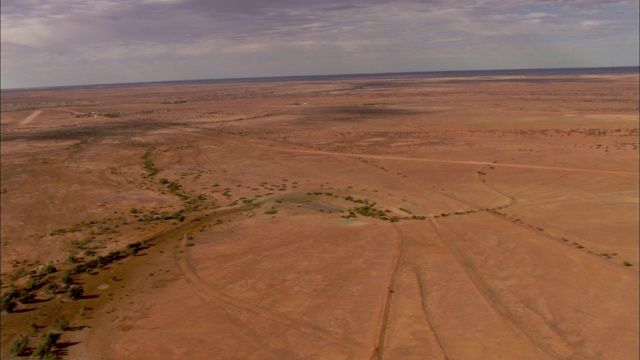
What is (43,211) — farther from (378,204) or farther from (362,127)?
(362,127)

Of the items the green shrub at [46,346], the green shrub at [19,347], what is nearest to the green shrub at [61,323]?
the green shrub at [46,346]

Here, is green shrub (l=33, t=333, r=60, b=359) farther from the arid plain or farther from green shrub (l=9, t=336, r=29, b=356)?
green shrub (l=9, t=336, r=29, b=356)

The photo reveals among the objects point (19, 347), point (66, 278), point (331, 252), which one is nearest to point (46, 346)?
point (19, 347)

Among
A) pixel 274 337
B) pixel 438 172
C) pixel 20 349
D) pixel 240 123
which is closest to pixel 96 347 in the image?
pixel 20 349

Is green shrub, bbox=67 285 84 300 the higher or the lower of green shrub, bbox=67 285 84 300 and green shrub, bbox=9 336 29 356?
the higher

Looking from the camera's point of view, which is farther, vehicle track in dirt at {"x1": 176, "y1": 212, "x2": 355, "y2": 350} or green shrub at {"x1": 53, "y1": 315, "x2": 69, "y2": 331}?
green shrub at {"x1": 53, "y1": 315, "x2": 69, "y2": 331}

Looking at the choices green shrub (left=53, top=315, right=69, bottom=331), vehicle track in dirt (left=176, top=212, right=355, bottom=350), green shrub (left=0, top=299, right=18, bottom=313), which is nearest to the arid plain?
vehicle track in dirt (left=176, top=212, right=355, bottom=350)

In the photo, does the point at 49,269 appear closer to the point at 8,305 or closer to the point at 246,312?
the point at 8,305

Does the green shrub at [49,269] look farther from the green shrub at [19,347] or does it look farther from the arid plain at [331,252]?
the green shrub at [19,347]
